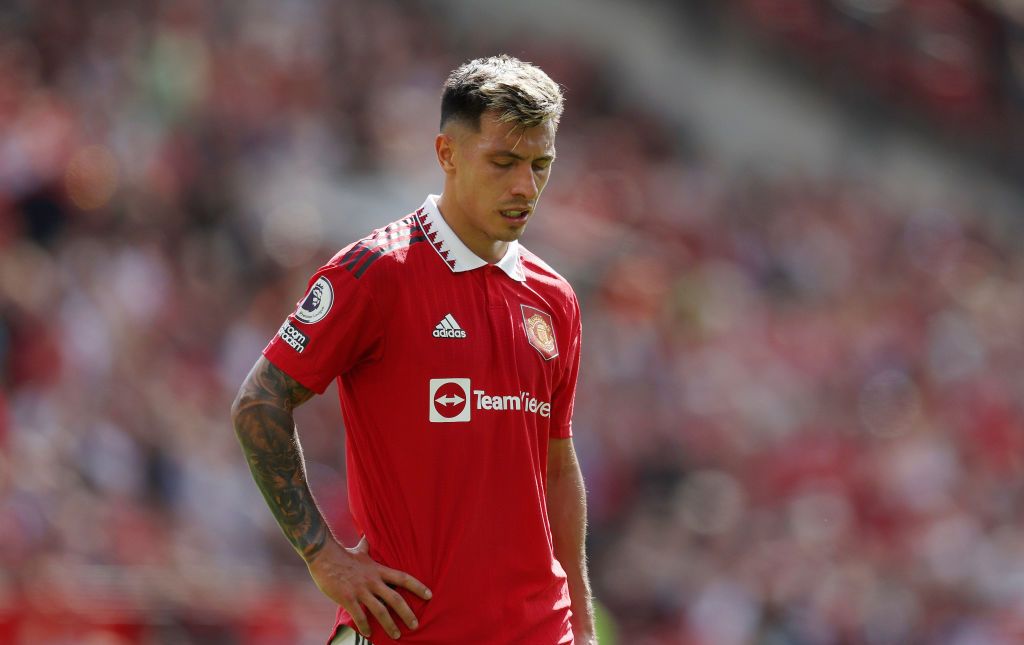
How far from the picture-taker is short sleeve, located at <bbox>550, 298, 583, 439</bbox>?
14.7ft

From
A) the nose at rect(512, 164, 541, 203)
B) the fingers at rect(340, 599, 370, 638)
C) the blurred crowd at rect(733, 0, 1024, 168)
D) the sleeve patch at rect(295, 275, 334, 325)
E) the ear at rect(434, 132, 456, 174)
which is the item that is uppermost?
the blurred crowd at rect(733, 0, 1024, 168)

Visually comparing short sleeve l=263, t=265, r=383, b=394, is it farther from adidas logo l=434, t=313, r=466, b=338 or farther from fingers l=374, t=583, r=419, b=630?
fingers l=374, t=583, r=419, b=630

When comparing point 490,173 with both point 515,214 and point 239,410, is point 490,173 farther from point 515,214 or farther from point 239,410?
point 239,410

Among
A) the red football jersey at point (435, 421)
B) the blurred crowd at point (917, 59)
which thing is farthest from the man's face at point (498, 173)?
the blurred crowd at point (917, 59)

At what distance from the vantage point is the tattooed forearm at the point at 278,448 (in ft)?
13.1

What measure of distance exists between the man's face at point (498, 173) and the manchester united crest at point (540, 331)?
0.22m

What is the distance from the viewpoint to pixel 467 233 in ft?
14.0

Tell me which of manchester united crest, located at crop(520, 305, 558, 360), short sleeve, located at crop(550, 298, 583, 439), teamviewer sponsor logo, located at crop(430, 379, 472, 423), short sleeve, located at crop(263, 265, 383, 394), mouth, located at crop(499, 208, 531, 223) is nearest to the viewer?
short sleeve, located at crop(263, 265, 383, 394)

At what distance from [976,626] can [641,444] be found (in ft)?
9.45

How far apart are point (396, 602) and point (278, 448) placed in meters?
0.50

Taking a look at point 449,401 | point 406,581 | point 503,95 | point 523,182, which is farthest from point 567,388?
point 503,95

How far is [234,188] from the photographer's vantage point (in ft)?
41.2

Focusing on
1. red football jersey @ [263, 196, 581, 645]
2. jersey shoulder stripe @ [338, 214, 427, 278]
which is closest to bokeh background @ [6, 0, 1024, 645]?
red football jersey @ [263, 196, 581, 645]

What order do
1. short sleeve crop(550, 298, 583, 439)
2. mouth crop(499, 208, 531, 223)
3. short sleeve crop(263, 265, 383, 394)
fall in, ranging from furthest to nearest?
short sleeve crop(550, 298, 583, 439)
mouth crop(499, 208, 531, 223)
short sleeve crop(263, 265, 383, 394)
